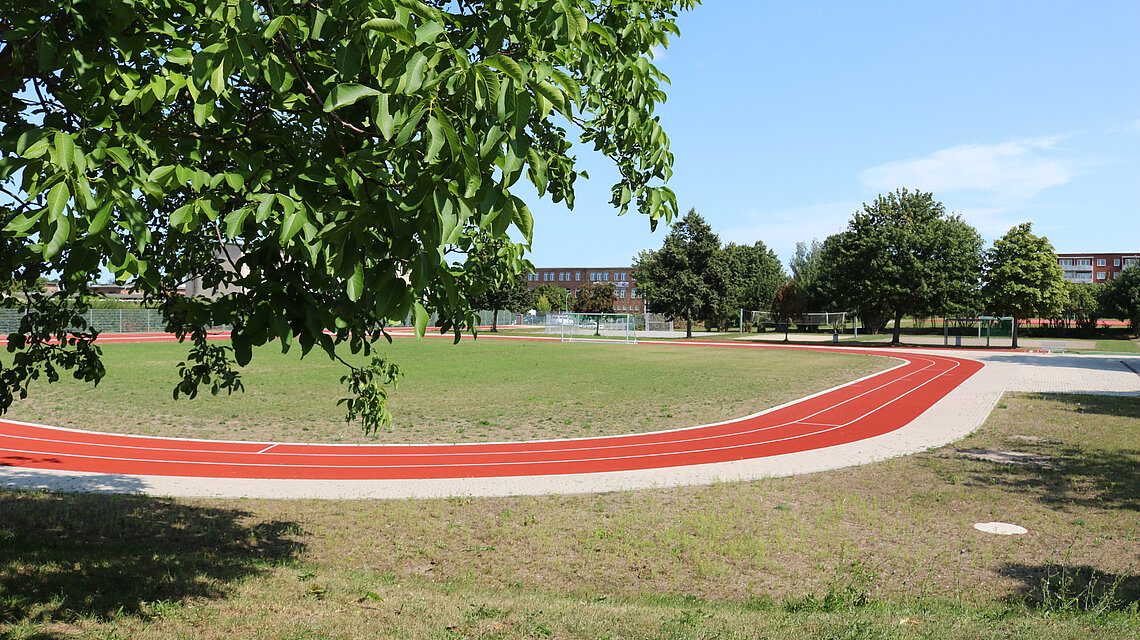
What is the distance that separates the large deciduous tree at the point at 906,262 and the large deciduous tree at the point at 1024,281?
158 cm

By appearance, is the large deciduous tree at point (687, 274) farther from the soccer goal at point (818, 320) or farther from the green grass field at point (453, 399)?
the green grass field at point (453, 399)

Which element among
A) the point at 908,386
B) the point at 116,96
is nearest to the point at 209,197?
the point at 116,96

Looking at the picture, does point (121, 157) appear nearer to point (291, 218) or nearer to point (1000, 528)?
point (291, 218)

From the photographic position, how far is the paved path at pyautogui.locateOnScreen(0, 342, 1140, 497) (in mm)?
10648

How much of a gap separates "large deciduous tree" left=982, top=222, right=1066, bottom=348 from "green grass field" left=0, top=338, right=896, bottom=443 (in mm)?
21867

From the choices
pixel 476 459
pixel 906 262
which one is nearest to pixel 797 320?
pixel 906 262

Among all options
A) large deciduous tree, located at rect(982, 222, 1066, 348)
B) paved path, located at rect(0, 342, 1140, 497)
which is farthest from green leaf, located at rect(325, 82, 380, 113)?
large deciduous tree, located at rect(982, 222, 1066, 348)

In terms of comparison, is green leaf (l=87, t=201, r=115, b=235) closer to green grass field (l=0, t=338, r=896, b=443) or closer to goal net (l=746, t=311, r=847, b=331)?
green grass field (l=0, t=338, r=896, b=443)

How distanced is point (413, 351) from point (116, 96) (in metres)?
41.0

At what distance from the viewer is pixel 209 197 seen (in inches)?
121

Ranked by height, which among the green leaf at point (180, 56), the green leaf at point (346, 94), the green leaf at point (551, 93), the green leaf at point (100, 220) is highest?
the green leaf at point (180, 56)

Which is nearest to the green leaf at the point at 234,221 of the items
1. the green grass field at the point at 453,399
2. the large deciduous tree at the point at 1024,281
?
the green grass field at the point at 453,399

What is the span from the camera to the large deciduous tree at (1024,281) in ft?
167

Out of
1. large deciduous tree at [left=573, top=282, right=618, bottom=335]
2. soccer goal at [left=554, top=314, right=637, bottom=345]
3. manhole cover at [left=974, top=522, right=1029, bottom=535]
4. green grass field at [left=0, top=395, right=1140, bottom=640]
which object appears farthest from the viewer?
large deciduous tree at [left=573, top=282, right=618, bottom=335]
